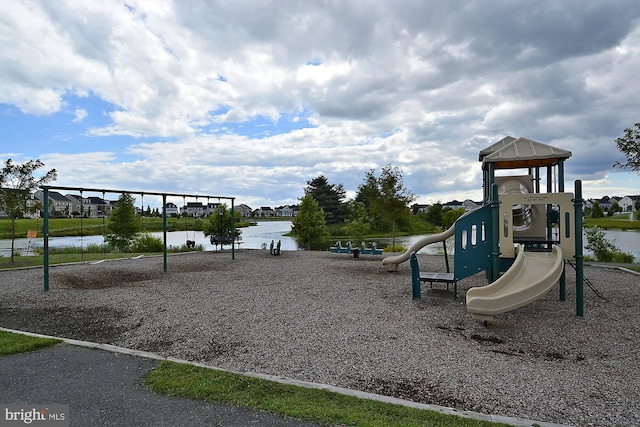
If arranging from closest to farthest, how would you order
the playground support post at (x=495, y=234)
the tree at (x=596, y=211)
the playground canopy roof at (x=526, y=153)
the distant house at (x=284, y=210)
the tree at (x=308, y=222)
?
the playground support post at (x=495, y=234) → the playground canopy roof at (x=526, y=153) → the tree at (x=308, y=222) → the tree at (x=596, y=211) → the distant house at (x=284, y=210)

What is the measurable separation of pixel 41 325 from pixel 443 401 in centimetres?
605

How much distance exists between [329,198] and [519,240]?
1792 inches

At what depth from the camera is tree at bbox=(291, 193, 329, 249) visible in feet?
69.8

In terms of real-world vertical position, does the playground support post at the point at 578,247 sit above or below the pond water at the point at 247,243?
above

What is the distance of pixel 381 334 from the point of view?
5.34 metres

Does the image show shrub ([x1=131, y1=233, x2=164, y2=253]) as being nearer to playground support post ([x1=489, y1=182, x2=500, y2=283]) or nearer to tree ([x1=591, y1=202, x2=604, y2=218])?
playground support post ([x1=489, y1=182, x2=500, y2=283])

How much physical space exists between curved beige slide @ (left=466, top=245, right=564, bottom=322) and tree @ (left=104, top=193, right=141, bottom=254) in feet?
53.5

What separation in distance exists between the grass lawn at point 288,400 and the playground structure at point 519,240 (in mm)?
3085

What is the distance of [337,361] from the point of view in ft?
14.1

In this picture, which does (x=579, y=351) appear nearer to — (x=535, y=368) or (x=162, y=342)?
(x=535, y=368)

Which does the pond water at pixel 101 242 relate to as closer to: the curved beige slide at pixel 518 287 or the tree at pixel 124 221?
the tree at pixel 124 221

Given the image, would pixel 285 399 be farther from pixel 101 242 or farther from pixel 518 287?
pixel 101 242

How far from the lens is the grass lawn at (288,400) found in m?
2.88

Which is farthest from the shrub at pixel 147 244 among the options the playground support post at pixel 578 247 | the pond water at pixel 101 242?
the playground support post at pixel 578 247
